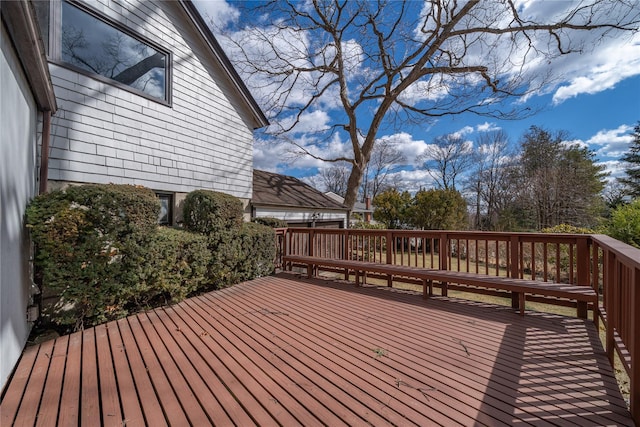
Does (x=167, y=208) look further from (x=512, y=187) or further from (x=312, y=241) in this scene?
(x=512, y=187)

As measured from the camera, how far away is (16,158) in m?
2.40

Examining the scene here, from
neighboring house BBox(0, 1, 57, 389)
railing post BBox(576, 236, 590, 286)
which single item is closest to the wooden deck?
neighboring house BBox(0, 1, 57, 389)

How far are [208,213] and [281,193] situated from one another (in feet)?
17.1

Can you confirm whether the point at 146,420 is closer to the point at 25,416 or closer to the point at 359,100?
the point at 25,416

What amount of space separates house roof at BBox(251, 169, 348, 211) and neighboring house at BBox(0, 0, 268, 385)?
4.36 ft

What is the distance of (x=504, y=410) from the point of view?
1788mm

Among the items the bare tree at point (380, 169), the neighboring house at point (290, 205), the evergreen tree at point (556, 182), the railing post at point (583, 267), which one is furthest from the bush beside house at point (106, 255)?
the bare tree at point (380, 169)

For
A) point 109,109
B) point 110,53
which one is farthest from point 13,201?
point 110,53

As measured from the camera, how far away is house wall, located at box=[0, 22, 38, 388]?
2.00 metres

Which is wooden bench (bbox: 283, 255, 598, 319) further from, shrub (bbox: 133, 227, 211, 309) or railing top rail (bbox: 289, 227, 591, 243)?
shrub (bbox: 133, 227, 211, 309)

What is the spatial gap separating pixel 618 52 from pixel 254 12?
11356mm

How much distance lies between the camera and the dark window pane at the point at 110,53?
393cm

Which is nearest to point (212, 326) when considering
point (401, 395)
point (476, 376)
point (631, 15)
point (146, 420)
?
point (146, 420)

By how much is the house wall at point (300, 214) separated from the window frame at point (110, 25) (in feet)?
11.8
